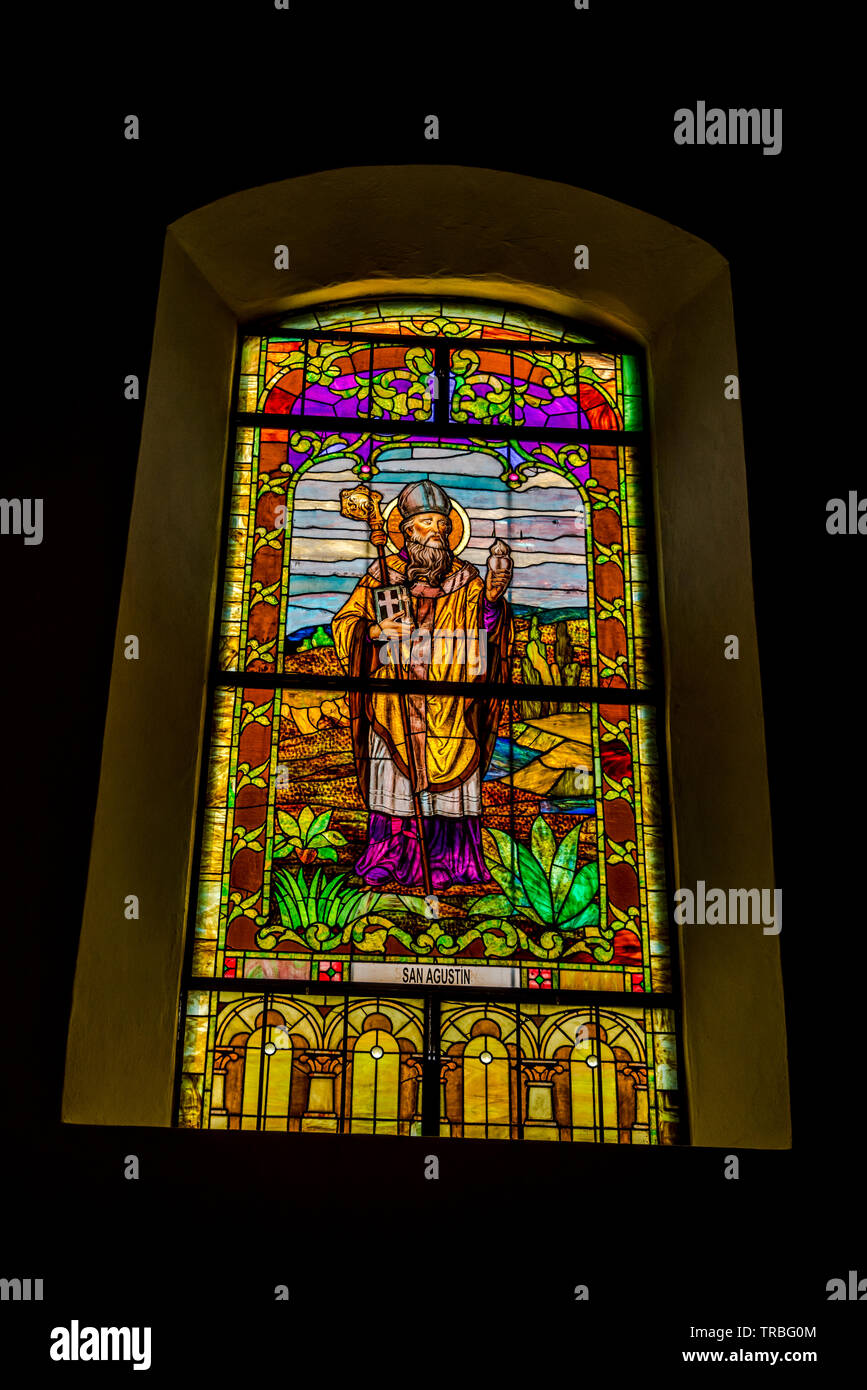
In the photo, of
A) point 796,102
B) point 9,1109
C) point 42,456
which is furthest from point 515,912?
point 796,102

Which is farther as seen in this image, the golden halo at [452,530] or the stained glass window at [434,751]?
the golden halo at [452,530]

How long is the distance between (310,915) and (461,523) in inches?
56.3

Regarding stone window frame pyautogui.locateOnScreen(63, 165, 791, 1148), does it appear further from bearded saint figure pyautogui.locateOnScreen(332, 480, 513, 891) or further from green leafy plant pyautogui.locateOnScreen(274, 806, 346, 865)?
bearded saint figure pyautogui.locateOnScreen(332, 480, 513, 891)

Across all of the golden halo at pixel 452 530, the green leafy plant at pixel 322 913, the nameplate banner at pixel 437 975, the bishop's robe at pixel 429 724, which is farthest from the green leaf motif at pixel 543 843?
the golden halo at pixel 452 530

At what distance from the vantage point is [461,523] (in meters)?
5.28

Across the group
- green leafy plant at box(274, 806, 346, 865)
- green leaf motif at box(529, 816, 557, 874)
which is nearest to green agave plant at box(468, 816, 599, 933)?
green leaf motif at box(529, 816, 557, 874)

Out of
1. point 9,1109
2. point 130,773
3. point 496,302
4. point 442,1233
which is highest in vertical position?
point 496,302

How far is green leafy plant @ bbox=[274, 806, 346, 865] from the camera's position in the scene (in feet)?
15.5

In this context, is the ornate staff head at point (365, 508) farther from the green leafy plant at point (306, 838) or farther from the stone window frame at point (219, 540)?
the green leafy plant at point (306, 838)

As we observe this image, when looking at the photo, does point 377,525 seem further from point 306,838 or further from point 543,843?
point 543,843

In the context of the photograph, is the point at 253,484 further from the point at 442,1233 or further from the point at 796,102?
the point at 442,1233

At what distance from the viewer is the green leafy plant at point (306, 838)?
473 centimetres

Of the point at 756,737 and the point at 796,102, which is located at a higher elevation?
the point at 796,102

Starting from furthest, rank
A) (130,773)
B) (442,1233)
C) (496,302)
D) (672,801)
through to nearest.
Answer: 1. (496,302)
2. (672,801)
3. (130,773)
4. (442,1233)
